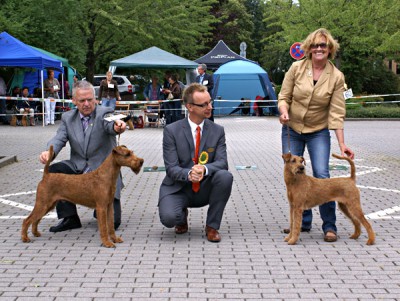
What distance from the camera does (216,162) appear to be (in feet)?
22.1

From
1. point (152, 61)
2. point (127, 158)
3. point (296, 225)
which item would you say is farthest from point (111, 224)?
point (152, 61)

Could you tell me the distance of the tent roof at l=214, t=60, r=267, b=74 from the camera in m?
31.7

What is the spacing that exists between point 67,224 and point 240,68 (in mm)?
25550

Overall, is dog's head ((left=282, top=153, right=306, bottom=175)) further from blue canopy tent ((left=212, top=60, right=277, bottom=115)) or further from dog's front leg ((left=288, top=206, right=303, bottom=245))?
blue canopy tent ((left=212, top=60, right=277, bottom=115))

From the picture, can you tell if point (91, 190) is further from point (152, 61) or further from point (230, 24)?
point (230, 24)

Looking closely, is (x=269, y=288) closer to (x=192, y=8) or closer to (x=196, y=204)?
→ (x=196, y=204)

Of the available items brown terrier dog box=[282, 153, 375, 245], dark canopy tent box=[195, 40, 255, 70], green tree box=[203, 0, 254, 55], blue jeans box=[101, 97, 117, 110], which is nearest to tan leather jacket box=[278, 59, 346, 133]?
brown terrier dog box=[282, 153, 375, 245]

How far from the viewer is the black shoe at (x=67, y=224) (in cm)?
701

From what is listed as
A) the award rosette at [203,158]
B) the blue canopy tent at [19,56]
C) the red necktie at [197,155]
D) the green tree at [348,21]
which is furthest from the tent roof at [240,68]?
the award rosette at [203,158]

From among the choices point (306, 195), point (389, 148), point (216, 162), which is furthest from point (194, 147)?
point (389, 148)

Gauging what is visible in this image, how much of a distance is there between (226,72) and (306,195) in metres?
25.7

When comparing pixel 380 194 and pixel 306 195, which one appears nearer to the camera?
pixel 306 195

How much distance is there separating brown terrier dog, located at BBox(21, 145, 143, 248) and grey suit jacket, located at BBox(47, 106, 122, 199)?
21.2 inches

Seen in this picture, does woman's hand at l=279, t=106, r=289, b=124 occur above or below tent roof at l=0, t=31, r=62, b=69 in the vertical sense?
below
